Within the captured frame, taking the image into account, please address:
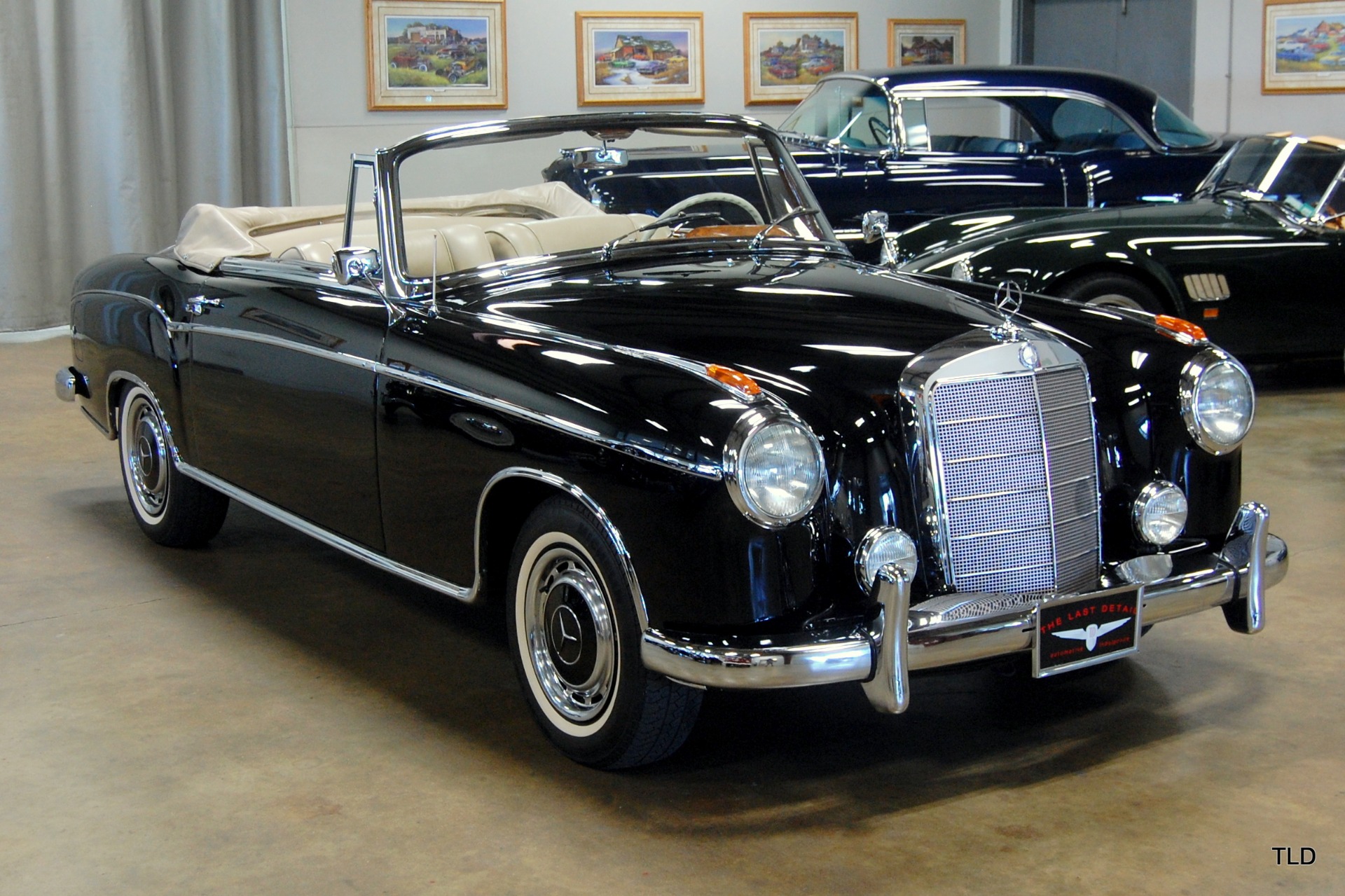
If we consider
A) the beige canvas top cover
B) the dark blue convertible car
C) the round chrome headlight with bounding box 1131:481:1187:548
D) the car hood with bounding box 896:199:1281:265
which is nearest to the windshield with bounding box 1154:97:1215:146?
the dark blue convertible car

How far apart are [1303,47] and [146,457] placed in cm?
941

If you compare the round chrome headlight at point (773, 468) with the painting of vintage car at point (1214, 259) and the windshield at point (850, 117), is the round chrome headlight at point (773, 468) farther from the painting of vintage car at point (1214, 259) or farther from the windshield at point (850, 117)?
the windshield at point (850, 117)

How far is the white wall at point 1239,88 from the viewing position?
10891 millimetres

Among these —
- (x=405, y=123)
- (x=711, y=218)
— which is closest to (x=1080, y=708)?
(x=711, y=218)

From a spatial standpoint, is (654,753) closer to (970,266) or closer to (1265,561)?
(1265,561)

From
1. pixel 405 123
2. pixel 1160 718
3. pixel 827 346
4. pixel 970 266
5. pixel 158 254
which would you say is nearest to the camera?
pixel 827 346

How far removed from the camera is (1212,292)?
670 cm

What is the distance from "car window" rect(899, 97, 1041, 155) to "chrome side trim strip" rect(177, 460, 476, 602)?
17.1 feet

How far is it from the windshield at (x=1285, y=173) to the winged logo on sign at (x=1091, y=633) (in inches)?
188

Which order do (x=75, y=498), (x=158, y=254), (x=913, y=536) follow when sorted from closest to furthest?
(x=913, y=536) → (x=158, y=254) → (x=75, y=498)

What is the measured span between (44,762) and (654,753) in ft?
4.45

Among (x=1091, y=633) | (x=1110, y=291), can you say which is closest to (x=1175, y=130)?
(x=1110, y=291)

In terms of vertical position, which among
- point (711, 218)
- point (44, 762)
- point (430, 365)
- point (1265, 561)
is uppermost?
point (711, 218)

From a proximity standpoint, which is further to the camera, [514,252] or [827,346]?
[514,252]
